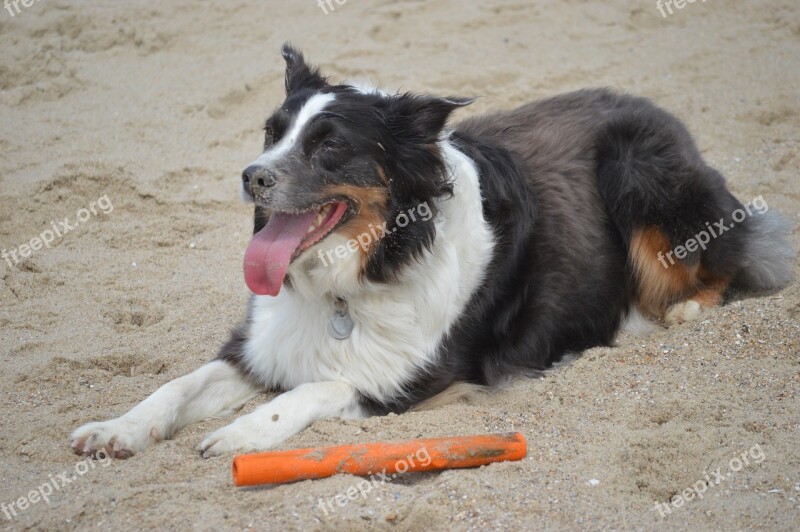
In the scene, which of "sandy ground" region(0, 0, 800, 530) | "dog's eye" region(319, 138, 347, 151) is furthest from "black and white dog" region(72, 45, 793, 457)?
"sandy ground" region(0, 0, 800, 530)

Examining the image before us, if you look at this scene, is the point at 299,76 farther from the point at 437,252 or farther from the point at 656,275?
the point at 656,275

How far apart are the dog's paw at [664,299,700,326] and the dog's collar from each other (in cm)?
209

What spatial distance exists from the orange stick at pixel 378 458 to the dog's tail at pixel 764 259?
248 cm

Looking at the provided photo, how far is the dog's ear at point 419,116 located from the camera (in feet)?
14.3

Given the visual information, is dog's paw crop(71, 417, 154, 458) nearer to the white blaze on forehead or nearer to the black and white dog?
the black and white dog

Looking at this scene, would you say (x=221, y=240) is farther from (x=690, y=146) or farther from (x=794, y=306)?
(x=794, y=306)

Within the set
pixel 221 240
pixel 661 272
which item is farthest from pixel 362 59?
pixel 661 272

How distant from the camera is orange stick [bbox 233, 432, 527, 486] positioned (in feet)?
11.8

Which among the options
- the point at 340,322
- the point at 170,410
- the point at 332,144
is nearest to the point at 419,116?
the point at 332,144

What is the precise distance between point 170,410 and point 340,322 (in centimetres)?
90

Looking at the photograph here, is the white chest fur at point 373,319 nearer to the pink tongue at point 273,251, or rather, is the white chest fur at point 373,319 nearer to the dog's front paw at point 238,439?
the pink tongue at point 273,251

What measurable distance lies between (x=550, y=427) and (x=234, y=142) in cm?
454

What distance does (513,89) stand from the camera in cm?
861

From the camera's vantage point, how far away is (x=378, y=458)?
12.2ft
